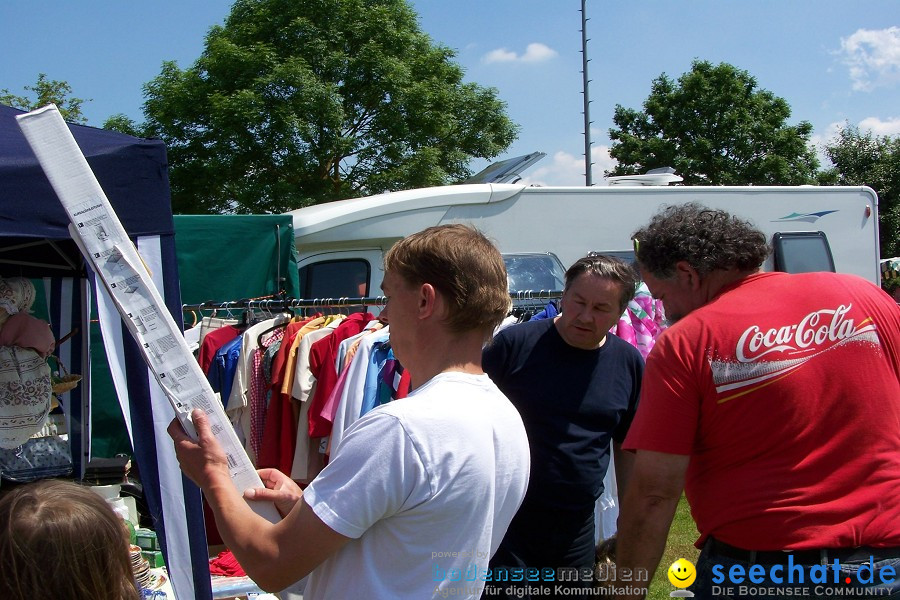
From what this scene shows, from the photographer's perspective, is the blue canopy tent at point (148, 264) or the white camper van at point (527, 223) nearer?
the blue canopy tent at point (148, 264)

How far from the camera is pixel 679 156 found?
74.0 ft

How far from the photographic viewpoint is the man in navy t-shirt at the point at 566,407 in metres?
2.78

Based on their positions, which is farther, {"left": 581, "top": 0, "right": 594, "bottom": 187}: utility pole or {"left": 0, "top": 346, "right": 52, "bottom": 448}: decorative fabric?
{"left": 581, "top": 0, "right": 594, "bottom": 187}: utility pole

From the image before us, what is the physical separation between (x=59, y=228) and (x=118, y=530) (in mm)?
1614

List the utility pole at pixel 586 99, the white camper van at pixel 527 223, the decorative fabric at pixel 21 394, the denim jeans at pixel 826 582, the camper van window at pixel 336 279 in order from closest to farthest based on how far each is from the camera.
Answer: the denim jeans at pixel 826 582 < the decorative fabric at pixel 21 394 < the white camper van at pixel 527 223 < the camper van window at pixel 336 279 < the utility pole at pixel 586 99

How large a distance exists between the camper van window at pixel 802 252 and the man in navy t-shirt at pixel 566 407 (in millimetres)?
5697

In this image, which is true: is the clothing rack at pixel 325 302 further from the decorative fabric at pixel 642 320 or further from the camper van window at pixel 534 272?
the camper van window at pixel 534 272

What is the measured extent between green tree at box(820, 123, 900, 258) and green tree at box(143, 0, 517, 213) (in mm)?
14840

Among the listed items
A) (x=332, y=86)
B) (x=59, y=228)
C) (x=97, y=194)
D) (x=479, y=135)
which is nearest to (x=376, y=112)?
(x=332, y=86)

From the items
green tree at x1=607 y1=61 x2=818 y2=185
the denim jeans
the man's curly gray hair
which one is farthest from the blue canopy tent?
green tree at x1=607 y1=61 x2=818 y2=185

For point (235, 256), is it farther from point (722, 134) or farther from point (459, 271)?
point (722, 134)

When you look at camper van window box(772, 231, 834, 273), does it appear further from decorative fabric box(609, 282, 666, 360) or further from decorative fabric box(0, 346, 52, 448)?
decorative fabric box(0, 346, 52, 448)

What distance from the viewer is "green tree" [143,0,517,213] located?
13.2m

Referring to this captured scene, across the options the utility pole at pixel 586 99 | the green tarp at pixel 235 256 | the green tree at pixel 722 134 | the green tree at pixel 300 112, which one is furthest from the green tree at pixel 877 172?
the green tarp at pixel 235 256
